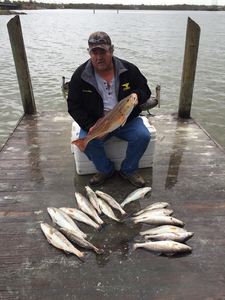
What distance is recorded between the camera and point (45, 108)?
909cm

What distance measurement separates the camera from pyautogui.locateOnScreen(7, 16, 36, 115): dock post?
4871mm

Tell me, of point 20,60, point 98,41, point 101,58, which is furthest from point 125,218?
point 20,60

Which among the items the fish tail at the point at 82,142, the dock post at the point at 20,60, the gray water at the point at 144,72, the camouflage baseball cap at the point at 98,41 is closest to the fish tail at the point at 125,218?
the fish tail at the point at 82,142

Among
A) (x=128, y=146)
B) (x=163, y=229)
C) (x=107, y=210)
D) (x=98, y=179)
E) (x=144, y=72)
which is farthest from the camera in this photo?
(x=144, y=72)

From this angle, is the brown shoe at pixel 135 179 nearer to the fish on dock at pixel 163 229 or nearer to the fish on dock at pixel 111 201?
the fish on dock at pixel 111 201

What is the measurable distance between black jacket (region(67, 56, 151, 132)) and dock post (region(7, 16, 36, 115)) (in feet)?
8.81

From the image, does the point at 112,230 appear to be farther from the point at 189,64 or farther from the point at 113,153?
the point at 189,64

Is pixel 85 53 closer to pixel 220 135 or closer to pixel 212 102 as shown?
pixel 212 102

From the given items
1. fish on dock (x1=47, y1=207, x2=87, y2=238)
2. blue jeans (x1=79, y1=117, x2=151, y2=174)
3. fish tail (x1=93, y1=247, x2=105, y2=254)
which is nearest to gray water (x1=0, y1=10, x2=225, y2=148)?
blue jeans (x1=79, y1=117, x2=151, y2=174)

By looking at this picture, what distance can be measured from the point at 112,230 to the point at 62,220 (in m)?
0.57

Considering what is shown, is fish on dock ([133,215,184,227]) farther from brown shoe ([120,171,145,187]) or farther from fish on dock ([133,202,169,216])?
brown shoe ([120,171,145,187])

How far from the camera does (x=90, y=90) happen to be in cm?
305

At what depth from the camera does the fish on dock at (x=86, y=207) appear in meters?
2.79

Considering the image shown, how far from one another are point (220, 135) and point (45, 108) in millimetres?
6124
